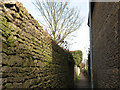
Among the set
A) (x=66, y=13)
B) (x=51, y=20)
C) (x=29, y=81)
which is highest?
(x=66, y=13)

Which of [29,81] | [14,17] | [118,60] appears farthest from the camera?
[118,60]

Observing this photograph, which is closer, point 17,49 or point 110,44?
point 17,49

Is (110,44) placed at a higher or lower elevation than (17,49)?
higher

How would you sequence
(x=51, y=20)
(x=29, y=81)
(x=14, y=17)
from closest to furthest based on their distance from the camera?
(x=14, y=17) < (x=29, y=81) < (x=51, y=20)

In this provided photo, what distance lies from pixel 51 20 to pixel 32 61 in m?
9.42

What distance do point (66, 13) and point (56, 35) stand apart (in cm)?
253

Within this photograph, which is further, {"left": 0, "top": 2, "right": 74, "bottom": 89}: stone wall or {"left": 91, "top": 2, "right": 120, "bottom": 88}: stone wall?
{"left": 91, "top": 2, "right": 120, "bottom": 88}: stone wall

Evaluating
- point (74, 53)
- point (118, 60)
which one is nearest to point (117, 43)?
point (118, 60)

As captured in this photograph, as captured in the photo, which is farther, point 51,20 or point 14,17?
point 51,20

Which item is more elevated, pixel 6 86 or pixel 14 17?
pixel 14 17

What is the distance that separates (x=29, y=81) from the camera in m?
2.68

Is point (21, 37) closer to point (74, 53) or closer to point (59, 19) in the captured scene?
point (59, 19)

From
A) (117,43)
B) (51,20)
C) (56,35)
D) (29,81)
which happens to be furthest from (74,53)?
(29,81)

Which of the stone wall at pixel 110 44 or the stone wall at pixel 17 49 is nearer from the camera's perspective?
the stone wall at pixel 17 49
